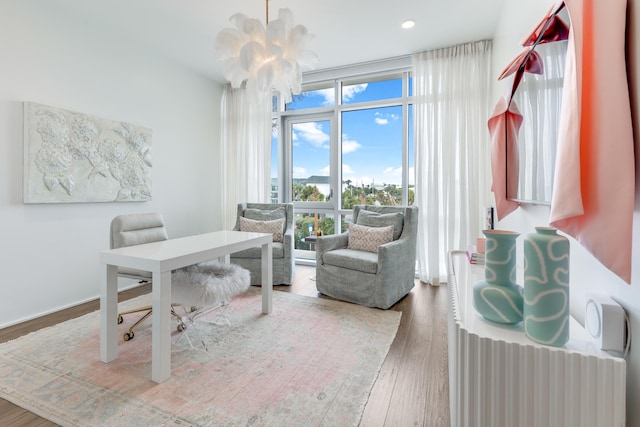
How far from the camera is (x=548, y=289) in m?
0.76

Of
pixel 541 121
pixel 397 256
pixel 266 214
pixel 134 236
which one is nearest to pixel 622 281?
pixel 541 121

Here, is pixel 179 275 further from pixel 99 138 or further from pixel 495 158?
pixel 495 158

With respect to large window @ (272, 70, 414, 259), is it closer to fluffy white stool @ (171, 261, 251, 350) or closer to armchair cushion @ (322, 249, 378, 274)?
armchair cushion @ (322, 249, 378, 274)

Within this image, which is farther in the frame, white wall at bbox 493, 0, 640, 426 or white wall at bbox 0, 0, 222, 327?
white wall at bbox 0, 0, 222, 327

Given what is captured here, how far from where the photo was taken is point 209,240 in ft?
7.52

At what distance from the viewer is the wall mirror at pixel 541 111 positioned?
104 cm

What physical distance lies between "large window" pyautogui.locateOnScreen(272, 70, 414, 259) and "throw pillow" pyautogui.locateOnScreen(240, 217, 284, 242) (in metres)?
0.62

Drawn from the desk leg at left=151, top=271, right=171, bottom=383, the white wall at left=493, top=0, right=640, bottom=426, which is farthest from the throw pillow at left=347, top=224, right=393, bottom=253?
the desk leg at left=151, top=271, right=171, bottom=383

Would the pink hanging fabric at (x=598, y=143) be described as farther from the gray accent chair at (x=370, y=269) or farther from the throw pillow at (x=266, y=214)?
the throw pillow at (x=266, y=214)

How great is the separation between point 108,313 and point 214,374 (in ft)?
2.45

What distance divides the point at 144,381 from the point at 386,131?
11.9 ft

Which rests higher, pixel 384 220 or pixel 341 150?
pixel 341 150

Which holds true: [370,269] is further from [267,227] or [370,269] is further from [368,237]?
[267,227]

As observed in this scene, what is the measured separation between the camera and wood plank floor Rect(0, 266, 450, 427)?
1421 millimetres
